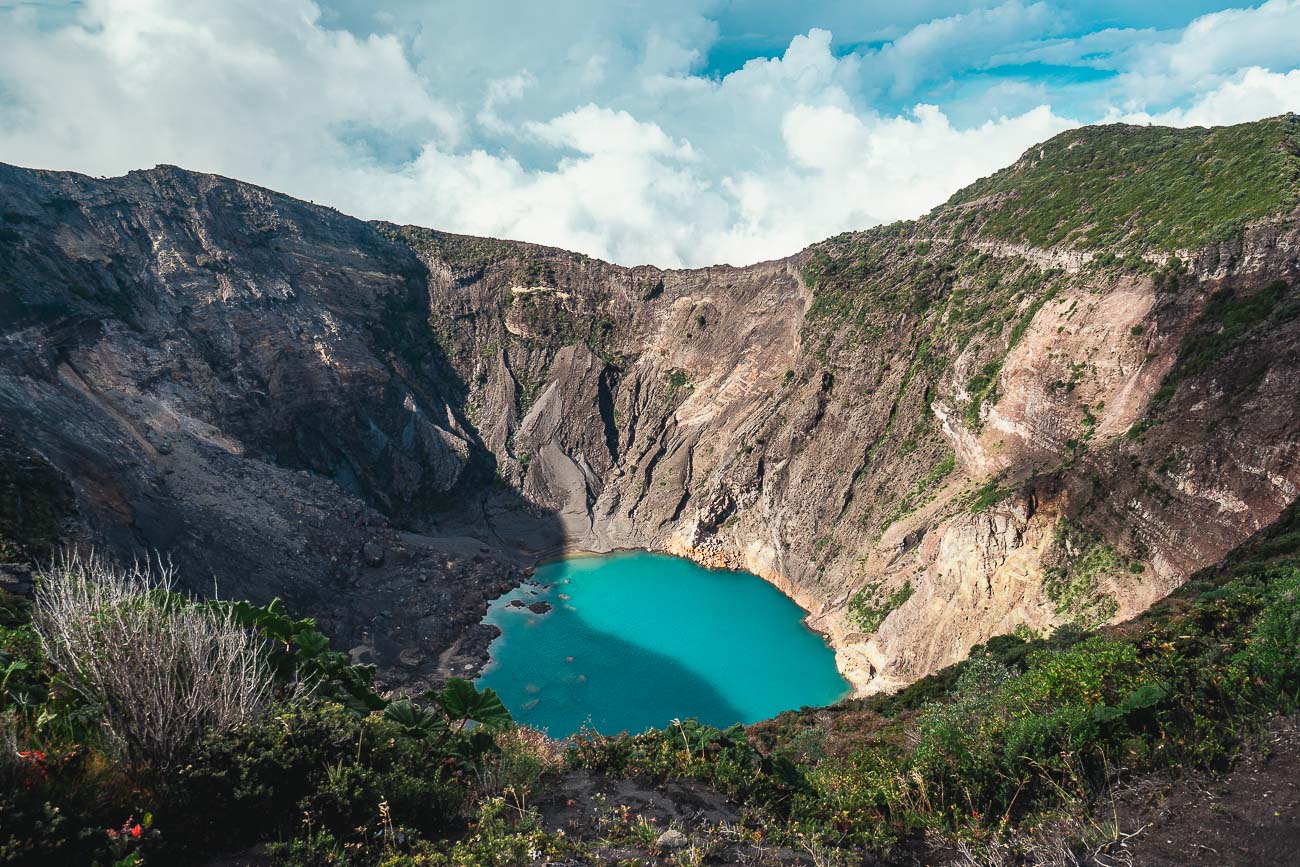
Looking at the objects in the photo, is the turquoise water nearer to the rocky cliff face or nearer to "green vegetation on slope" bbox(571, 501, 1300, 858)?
the rocky cliff face

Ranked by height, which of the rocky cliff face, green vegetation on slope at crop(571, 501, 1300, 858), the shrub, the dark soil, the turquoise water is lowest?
the dark soil

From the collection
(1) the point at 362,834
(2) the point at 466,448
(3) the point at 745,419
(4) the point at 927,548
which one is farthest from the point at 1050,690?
(2) the point at 466,448

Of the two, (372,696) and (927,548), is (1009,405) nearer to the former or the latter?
(927,548)

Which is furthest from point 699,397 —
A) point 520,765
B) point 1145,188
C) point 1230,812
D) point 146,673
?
point 146,673

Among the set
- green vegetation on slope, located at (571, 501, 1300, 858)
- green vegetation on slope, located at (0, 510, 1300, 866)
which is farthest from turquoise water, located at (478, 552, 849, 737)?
green vegetation on slope, located at (571, 501, 1300, 858)

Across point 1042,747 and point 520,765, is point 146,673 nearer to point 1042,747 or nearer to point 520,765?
point 520,765

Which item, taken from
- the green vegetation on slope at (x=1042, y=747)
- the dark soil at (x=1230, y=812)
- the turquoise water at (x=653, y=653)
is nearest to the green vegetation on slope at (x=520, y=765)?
the green vegetation on slope at (x=1042, y=747)

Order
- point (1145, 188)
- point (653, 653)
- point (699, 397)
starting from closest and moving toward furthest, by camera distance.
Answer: point (1145, 188) → point (653, 653) → point (699, 397)
